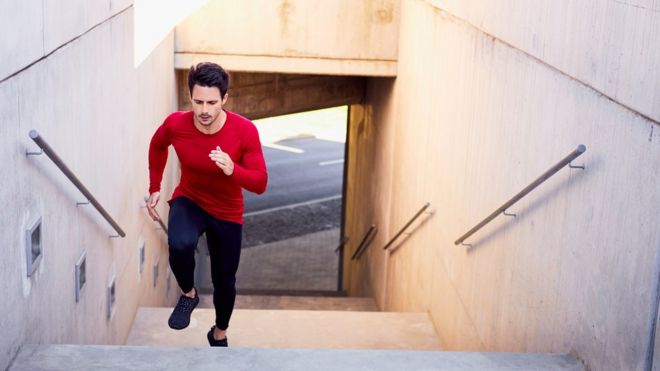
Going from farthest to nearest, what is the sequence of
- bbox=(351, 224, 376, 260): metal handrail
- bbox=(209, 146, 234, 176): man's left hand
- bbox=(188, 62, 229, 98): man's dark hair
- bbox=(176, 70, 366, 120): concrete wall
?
bbox=(176, 70, 366, 120): concrete wall, bbox=(351, 224, 376, 260): metal handrail, bbox=(188, 62, 229, 98): man's dark hair, bbox=(209, 146, 234, 176): man's left hand

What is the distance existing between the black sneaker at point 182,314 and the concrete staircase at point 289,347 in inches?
16.5

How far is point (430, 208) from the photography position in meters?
8.32

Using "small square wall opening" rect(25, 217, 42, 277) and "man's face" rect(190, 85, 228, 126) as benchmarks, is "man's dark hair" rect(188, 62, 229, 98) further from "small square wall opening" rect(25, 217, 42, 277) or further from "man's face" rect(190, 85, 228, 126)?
"small square wall opening" rect(25, 217, 42, 277)

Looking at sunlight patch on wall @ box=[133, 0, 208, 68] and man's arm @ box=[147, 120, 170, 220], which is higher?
sunlight patch on wall @ box=[133, 0, 208, 68]

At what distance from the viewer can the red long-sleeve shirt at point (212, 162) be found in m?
4.62

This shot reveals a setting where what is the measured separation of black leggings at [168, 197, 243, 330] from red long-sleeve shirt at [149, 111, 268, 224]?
5 cm

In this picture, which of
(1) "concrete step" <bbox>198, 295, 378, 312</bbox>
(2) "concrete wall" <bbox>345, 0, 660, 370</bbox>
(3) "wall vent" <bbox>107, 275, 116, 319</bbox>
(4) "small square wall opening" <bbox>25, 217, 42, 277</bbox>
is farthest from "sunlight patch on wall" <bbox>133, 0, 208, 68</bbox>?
(1) "concrete step" <bbox>198, 295, 378, 312</bbox>

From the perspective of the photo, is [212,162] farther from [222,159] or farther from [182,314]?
[182,314]

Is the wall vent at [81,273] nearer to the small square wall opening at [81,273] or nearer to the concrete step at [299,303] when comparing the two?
the small square wall opening at [81,273]

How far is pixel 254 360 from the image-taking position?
4.10 metres

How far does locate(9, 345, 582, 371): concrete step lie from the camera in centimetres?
399

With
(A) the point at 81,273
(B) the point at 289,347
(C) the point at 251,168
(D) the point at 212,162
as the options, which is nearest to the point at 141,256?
(B) the point at 289,347

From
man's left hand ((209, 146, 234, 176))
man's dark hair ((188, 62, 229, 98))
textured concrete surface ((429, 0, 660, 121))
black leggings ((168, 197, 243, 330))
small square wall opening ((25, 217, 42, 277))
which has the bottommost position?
black leggings ((168, 197, 243, 330))

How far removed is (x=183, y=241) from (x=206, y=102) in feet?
2.71
